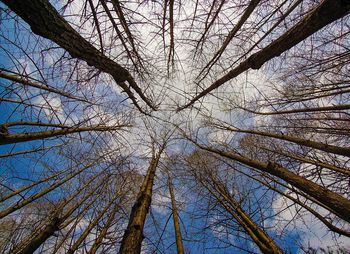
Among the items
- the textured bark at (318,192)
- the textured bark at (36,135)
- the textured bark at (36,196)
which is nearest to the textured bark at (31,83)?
the textured bark at (36,135)

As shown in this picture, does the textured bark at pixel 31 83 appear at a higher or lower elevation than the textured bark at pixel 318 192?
higher

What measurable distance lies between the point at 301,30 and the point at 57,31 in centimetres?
311

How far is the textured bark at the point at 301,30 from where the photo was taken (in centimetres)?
229

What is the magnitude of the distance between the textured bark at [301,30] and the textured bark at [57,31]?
7.32 ft

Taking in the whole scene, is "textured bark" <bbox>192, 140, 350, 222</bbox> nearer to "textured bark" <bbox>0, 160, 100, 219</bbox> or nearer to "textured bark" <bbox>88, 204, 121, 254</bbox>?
"textured bark" <bbox>88, 204, 121, 254</bbox>

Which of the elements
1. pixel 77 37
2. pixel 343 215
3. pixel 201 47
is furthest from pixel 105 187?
pixel 343 215

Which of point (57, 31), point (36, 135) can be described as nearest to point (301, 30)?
point (57, 31)

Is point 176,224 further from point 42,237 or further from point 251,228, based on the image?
point 42,237

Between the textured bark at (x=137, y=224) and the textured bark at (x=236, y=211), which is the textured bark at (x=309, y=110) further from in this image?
the textured bark at (x=137, y=224)

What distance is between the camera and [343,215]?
2807 millimetres

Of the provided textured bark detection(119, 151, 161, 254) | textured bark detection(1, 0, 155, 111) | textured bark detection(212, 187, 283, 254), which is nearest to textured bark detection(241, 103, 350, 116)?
textured bark detection(212, 187, 283, 254)

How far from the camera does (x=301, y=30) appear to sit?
9.25ft

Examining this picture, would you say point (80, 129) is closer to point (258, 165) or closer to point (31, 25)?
point (31, 25)

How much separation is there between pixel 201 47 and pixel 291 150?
3.49 metres
